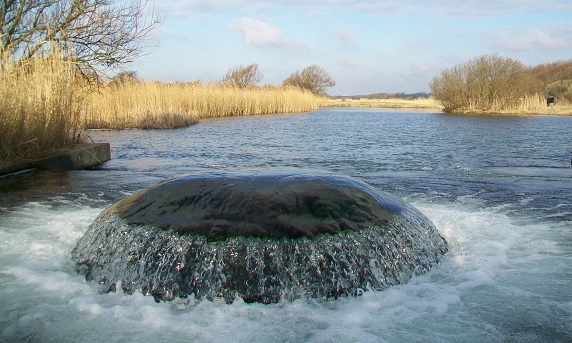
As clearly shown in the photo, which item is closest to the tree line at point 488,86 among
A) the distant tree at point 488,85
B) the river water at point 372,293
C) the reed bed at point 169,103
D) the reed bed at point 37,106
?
the distant tree at point 488,85

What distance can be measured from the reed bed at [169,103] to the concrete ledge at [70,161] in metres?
4.62

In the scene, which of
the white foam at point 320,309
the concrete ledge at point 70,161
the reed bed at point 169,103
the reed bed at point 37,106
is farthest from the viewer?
the reed bed at point 169,103

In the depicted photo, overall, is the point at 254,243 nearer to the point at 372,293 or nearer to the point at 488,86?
the point at 372,293

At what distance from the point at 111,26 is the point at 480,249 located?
37.8 feet

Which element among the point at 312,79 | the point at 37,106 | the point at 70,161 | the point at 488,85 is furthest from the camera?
the point at 312,79

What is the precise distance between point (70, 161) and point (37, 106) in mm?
1068

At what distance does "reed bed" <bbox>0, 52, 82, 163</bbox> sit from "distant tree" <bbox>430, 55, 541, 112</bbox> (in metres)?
34.9

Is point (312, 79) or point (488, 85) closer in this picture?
point (488, 85)

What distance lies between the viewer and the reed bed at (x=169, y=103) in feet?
64.8

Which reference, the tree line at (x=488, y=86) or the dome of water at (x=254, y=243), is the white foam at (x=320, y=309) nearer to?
the dome of water at (x=254, y=243)

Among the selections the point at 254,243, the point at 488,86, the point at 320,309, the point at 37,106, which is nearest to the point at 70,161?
the point at 37,106

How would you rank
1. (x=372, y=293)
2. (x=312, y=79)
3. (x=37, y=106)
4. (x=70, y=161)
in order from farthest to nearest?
(x=312, y=79)
(x=70, y=161)
(x=37, y=106)
(x=372, y=293)

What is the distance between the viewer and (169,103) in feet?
78.0

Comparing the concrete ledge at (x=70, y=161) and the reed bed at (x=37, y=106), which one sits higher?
the reed bed at (x=37, y=106)
